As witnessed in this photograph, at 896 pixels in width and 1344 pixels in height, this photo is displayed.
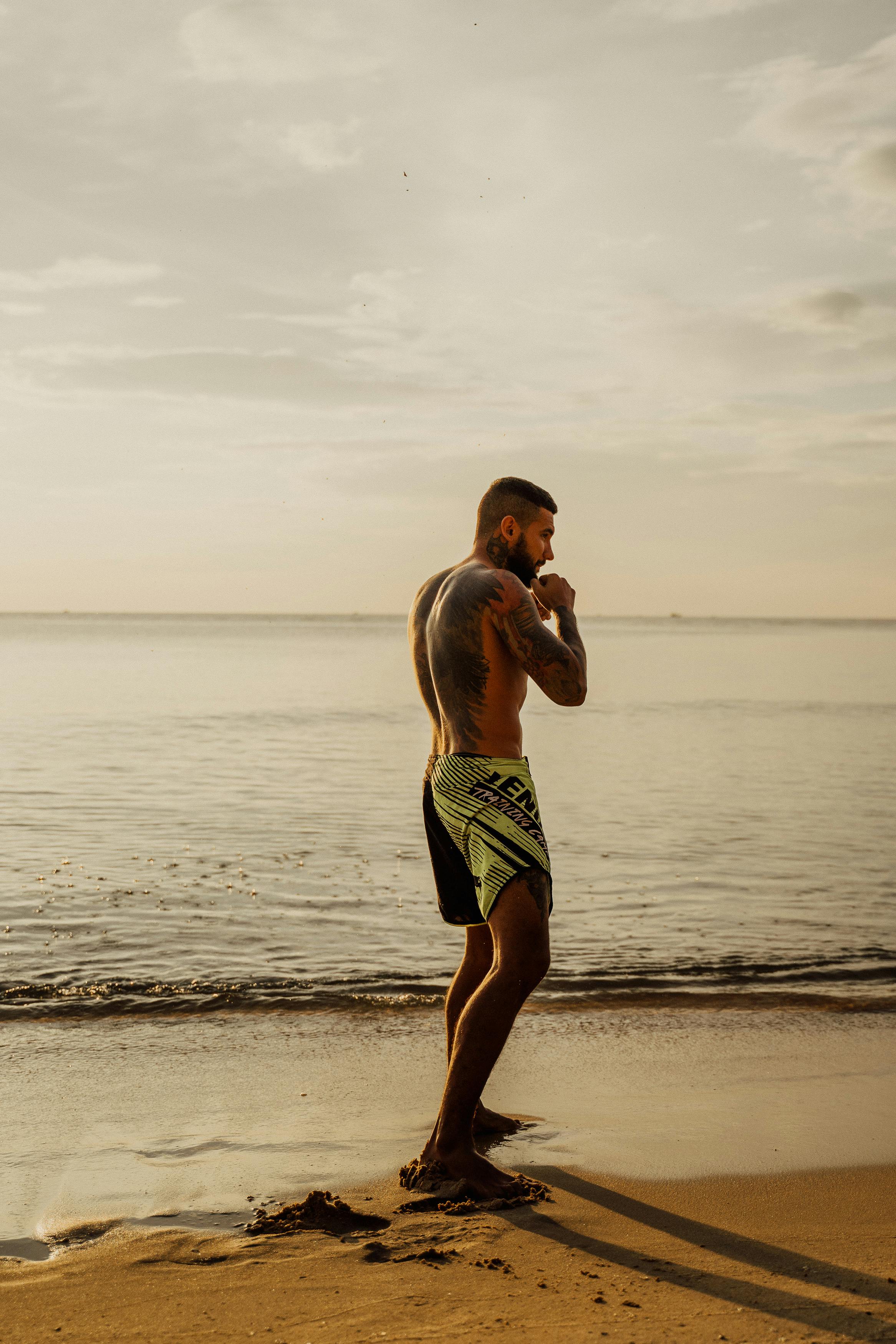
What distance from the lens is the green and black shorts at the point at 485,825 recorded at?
369cm

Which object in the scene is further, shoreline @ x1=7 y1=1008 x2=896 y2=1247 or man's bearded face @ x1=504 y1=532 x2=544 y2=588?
man's bearded face @ x1=504 y1=532 x2=544 y2=588

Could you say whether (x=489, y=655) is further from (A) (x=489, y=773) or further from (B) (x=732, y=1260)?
(B) (x=732, y=1260)

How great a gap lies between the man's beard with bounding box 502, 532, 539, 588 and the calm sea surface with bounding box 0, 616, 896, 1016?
9.87ft

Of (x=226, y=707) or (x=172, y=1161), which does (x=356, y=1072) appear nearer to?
(x=172, y=1161)

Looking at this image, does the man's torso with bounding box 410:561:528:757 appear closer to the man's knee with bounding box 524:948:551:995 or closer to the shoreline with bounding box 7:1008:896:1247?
the man's knee with bounding box 524:948:551:995

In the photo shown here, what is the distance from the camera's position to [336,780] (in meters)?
15.3

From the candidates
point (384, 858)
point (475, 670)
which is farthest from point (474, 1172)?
point (384, 858)

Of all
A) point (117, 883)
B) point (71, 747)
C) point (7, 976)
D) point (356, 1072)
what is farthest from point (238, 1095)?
point (71, 747)

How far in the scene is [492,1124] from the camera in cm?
422

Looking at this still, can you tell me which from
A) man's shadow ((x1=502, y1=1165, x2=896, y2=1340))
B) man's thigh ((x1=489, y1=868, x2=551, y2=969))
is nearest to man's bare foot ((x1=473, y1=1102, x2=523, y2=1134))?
man's shadow ((x1=502, y1=1165, x2=896, y2=1340))

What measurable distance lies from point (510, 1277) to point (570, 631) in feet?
6.38

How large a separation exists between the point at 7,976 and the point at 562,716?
69.2ft

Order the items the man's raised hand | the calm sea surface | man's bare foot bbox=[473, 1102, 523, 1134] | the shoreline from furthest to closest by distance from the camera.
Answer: the calm sea surface
man's bare foot bbox=[473, 1102, 523, 1134]
the man's raised hand
the shoreline

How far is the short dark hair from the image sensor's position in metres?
4.02
